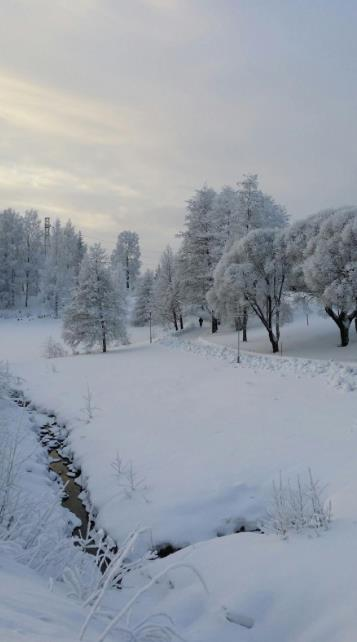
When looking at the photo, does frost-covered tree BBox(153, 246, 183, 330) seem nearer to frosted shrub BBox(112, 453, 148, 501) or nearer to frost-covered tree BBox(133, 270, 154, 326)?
frost-covered tree BBox(133, 270, 154, 326)

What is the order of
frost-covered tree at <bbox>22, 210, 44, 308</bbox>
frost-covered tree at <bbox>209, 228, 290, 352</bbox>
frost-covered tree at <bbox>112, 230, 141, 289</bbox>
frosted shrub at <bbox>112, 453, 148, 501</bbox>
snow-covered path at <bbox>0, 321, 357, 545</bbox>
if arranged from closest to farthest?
snow-covered path at <bbox>0, 321, 357, 545</bbox>
frosted shrub at <bbox>112, 453, 148, 501</bbox>
frost-covered tree at <bbox>209, 228, 290, 352</bbox>
frost-covered tree at <bbox>22, 210, 44, 308</bbox>
frost-covered tree at <bbox>112, 230, 141, 289</bbox>

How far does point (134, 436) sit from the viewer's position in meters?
12.5

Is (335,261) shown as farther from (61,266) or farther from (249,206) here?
(61,266)

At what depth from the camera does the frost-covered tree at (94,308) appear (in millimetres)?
32750

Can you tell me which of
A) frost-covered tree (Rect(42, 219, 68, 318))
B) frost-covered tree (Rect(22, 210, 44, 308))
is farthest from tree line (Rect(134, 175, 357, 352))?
frost-covered tree (Rect(22, 210, 44, 308))

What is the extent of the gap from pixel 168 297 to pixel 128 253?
44.9 meters

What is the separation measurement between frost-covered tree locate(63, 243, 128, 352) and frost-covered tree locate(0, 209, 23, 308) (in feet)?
101

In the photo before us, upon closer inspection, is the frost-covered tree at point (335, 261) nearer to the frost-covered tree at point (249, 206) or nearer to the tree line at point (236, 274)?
the tree line at point (236, 274)

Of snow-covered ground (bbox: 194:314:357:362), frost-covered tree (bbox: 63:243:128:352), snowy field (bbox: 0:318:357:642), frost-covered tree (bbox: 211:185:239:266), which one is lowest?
snowy field (bbox: 0:318:357:642)

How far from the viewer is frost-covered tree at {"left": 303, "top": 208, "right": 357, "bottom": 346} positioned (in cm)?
2047

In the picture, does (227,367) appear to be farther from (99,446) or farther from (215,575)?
(215,575)

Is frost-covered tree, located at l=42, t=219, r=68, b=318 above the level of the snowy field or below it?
above

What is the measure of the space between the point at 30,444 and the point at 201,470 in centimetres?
578

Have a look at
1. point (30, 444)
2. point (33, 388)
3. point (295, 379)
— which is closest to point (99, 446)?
point (30, 444)
